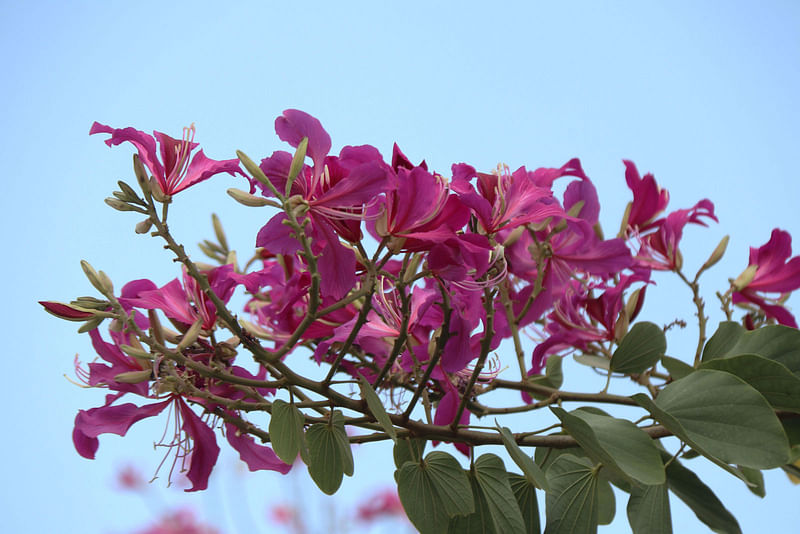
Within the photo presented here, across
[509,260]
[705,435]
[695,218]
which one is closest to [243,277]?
[509,260]

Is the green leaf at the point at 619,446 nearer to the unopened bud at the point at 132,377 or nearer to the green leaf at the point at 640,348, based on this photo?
the green leaf at the point at 640,348

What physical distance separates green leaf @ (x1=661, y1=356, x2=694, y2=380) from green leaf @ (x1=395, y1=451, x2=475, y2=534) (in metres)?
0.22

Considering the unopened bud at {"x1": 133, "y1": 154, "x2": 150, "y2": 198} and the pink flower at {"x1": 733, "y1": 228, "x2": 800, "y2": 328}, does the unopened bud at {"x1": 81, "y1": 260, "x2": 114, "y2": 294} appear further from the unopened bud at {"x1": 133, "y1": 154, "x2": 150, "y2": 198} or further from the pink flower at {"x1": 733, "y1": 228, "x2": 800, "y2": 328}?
the pink flower at {"x1": 733, "y1": 228, "x2": 800, "y2": 328}

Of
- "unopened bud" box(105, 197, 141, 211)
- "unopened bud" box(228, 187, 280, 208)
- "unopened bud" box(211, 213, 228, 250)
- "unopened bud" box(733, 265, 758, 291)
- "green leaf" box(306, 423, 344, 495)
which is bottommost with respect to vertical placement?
"green leaf" box(306, 423, 344, 495)

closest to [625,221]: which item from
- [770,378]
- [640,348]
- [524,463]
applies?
[640,348]

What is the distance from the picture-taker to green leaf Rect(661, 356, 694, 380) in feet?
2.23

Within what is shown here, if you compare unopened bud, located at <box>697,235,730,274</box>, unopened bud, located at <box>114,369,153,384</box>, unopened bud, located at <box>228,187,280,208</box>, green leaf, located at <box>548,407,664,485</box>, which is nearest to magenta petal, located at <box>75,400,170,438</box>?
unopened bud, located at <box>114,369,153,384</box>

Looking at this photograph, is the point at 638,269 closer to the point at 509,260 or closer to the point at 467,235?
the point at 509,260

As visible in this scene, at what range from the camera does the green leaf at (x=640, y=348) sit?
0.70 metres

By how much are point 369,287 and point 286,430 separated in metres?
0.13

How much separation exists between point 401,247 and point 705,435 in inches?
10.2

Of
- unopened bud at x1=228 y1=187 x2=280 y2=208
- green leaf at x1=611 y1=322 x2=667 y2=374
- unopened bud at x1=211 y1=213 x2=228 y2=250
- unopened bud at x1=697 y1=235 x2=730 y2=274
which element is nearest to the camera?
unopened bud at x1=228 y1=187 x2=280 y2=208

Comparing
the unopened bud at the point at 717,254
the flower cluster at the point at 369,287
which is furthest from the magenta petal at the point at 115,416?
the unopened bud at the point at 717,254

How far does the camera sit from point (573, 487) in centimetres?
65
